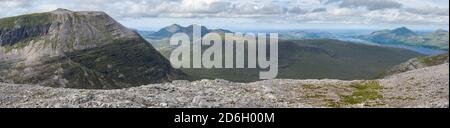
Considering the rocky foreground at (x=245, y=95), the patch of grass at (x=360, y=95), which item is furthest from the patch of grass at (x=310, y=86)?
the patch of grass at (x=360, y=95)

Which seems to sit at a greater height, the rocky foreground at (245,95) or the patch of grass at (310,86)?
the rocky foreground at (245,95)

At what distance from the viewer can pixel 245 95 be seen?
5738 centimetres

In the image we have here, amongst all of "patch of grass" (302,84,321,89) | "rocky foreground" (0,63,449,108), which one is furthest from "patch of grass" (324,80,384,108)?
"patch of grass" (302,84,321,89)

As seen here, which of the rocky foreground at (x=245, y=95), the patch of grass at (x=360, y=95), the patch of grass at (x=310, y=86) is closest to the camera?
the rocky foreground at (x=245, y=95)

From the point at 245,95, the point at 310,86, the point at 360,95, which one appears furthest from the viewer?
the point at 310,86

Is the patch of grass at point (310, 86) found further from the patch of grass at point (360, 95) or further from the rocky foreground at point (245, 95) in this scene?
the patch of grass at point (360, 95)

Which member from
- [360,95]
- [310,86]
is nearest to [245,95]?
[360,95]

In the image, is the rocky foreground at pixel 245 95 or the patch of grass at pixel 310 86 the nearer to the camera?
the rocky foreground at pixel 245 95

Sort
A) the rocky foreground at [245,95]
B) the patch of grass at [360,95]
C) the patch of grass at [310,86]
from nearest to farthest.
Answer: the rocky foreground at [245,95], the patch of grass at [360,95], the patch of grass at [310,86]

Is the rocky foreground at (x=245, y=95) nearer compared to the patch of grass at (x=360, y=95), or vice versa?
the rocky foreground at (x=245, y=95)

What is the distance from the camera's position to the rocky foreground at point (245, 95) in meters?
44.3

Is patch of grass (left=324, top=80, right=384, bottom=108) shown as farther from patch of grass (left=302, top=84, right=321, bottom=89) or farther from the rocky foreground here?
patch of grass (left=302, top=84, right=321, bottom=89)

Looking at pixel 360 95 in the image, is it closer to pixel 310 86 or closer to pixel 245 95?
pixel 310 86
